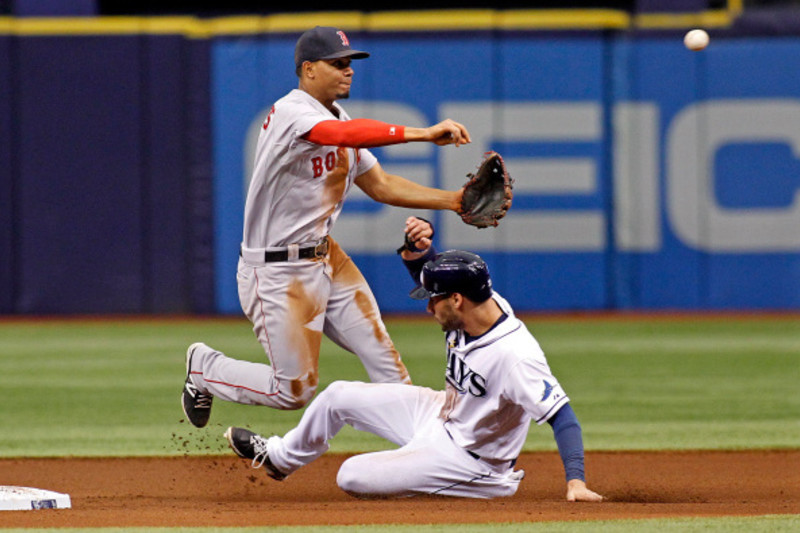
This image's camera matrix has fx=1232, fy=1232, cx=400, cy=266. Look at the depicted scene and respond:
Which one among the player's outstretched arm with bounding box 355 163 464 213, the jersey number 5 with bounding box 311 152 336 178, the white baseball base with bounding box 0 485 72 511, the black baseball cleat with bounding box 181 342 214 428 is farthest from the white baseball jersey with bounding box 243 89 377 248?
the white baseball base with bounding box 0 485 72 511

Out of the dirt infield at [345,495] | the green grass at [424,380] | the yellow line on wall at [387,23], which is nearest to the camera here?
the dirt infield at [345,495]

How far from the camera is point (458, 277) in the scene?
466 cm

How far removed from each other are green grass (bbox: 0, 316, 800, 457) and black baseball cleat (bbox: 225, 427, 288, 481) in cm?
142

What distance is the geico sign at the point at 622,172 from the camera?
13500 mm

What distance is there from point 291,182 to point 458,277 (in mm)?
1104

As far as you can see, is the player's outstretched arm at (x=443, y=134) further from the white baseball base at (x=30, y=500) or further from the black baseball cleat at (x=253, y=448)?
the white baseball base at (x=30, y=500)

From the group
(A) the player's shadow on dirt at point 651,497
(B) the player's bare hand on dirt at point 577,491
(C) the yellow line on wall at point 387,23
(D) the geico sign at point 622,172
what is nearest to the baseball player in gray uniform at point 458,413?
(B) the player's bare hand on dirt at point 577,491

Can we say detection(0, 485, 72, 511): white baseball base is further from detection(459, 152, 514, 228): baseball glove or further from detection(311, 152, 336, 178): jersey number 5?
detection(459, 152, 514, 228): baseball glove

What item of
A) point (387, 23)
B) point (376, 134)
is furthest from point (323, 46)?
point (387, 23)

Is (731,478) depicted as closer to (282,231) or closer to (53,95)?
(282,231)

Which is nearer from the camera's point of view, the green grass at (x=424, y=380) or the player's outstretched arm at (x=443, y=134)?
the player's outstretched arm at (x=443, y=134)

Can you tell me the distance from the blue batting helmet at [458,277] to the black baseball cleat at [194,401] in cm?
159

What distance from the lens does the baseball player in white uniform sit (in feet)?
17.7

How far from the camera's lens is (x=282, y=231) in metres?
5.45
